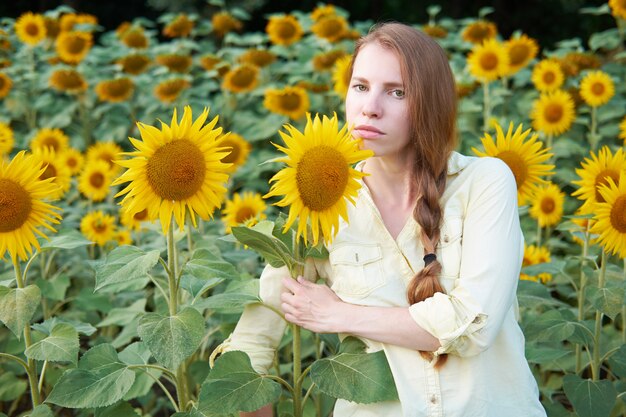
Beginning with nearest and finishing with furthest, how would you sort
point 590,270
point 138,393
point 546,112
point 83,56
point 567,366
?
point 138,393, point 590,270, point 567,366, point 546,112, point 83,56

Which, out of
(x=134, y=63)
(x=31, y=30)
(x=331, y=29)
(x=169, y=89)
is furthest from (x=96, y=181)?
(x=31, y=30)

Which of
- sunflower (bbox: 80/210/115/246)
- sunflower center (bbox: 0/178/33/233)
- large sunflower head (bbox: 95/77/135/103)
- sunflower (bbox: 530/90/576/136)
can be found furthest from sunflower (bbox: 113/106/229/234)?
large sunflower head (bbox: 95/77/135/103)

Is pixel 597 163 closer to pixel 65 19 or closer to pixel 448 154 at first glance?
pixel 448 154

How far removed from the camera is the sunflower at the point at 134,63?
17.4 ft

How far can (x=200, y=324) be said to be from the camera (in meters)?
1.98

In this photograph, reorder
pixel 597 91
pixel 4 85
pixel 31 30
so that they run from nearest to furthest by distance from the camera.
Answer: pixel 597 91 < pixel 4 85 < pixel 31 30

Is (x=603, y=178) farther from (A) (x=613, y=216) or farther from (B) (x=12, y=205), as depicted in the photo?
(B) (x=12, y=205)

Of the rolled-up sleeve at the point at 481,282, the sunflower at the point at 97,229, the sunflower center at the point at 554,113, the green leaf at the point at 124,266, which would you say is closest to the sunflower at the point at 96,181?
the sunflower at the point at 97,229

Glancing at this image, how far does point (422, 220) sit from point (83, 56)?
12.8 feet

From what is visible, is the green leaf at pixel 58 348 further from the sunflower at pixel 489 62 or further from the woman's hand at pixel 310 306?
the sunflower at pixel 489 62

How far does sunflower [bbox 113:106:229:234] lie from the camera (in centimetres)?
189

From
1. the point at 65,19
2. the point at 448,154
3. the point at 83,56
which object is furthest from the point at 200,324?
the point at 65,19

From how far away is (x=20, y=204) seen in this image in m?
Answer: 2.07

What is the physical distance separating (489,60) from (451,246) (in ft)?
8.87
